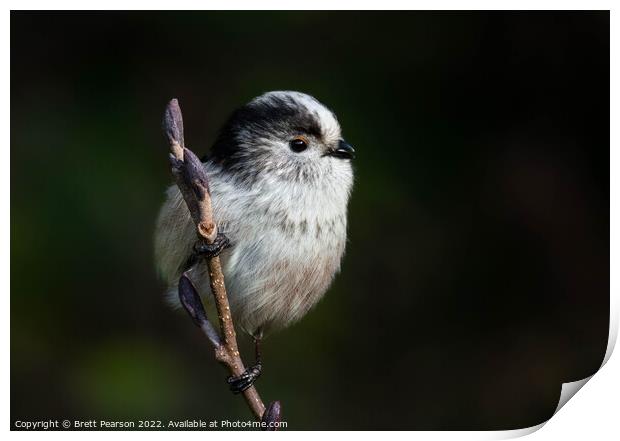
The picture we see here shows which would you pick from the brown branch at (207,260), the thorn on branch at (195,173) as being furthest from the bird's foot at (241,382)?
the thorn on branch at (195,173)

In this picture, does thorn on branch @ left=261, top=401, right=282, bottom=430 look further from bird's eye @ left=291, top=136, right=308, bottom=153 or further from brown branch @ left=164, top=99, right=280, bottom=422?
bird's eye @ left=291, top=136, right=308, bottom=153

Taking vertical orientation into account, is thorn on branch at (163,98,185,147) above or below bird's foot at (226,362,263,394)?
above

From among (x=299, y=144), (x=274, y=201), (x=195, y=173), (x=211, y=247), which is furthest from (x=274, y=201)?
(x=195, y=173)

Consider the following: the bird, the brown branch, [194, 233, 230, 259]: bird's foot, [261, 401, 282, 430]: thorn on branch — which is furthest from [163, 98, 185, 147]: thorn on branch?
[261, 401, 282, 430]: thorn on branch

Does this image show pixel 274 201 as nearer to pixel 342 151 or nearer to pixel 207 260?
pixel 342 151

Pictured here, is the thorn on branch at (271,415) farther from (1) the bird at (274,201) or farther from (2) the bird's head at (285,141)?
(2) the bird's head at (285,141)
